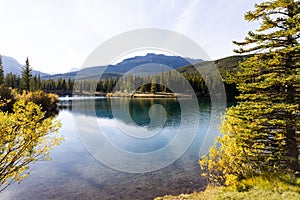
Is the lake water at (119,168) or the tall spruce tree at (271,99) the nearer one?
the tall spruce tree at (271,99)

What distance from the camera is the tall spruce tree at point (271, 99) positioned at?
352 inches


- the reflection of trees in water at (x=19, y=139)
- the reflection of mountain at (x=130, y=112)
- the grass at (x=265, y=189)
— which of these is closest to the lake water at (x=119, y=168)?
the grass at (x=265, y=189)

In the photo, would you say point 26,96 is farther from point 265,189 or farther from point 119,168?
point 265,189

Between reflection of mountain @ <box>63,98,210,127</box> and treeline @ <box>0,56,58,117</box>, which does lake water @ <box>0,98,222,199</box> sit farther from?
treeline @ <box>0,56,58,117</box>

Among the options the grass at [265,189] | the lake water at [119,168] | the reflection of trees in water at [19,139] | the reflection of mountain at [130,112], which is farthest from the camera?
the reflection of mountain at [130,112]

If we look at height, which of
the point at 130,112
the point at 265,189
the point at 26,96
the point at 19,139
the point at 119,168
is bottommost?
the point at 119,168

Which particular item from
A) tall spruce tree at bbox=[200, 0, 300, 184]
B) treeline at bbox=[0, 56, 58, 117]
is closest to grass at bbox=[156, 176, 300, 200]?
tall spruce tree at bbox=[200, 0, 300, 184]

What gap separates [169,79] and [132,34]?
3431 inches

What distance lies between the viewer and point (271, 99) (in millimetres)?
9609

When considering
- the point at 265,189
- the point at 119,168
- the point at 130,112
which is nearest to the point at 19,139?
the point at 265,189

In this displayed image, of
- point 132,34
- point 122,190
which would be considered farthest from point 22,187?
point 132,34

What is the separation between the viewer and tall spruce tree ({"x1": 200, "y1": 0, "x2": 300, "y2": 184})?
352 inches

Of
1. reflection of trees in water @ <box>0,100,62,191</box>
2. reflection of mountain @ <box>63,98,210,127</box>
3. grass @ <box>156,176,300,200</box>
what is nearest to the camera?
reflection of trees in water @ <box>0,100,62,191</box>

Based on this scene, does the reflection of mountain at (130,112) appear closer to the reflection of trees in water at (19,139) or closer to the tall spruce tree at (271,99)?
the tall spruce tree at (271,99)
